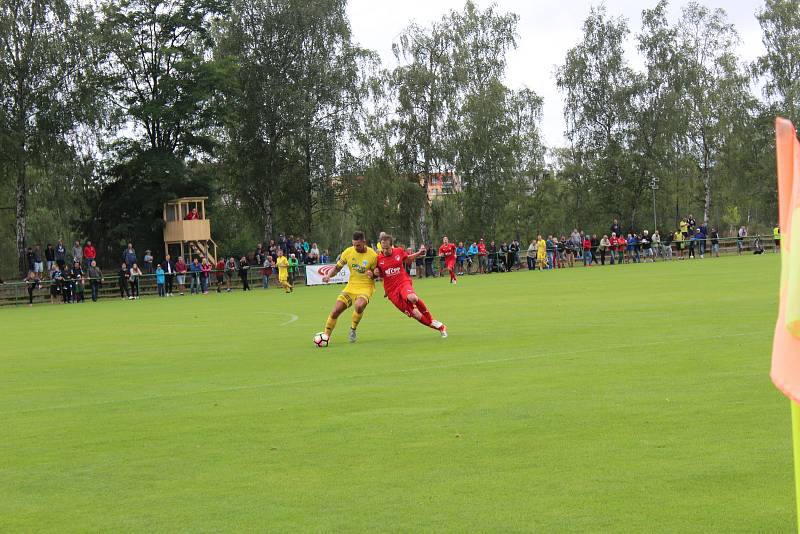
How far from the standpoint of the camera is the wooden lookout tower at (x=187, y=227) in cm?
6047

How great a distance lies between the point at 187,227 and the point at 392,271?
137ft

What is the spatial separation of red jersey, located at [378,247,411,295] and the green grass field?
0.94 meters

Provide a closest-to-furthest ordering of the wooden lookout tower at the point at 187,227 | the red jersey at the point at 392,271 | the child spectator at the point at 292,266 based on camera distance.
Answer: the red jersey at the point at 392,271 → the child spectator at the point at 292,266 → the wooden lookout tower at the point at 187,227

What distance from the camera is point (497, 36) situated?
76.5 metres

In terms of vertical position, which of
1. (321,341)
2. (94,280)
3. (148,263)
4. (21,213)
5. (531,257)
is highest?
(21,213)

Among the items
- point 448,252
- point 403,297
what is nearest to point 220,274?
point 448,252

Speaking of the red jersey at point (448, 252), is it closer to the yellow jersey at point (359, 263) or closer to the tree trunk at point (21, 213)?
the tree trunk at point (21, 213)

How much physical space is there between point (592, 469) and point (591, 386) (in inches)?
166

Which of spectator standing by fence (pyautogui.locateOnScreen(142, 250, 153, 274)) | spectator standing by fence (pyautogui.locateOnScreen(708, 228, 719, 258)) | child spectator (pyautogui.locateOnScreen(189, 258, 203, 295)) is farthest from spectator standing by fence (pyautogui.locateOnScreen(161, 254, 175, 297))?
spectator standing by fence (pyautogui.locateOnScreen(708, 228, 719, 258))

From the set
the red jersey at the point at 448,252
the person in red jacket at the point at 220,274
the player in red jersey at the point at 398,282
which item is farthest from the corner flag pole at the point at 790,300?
the person in red jacket at the point at 220,274

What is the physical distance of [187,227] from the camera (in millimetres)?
60375

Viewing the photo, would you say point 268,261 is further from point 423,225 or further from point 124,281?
point 423,225

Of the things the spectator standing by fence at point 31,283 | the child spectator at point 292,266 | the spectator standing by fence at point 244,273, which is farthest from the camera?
the child spectator at point 292,266

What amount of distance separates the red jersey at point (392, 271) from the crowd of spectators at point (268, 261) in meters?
31.4
